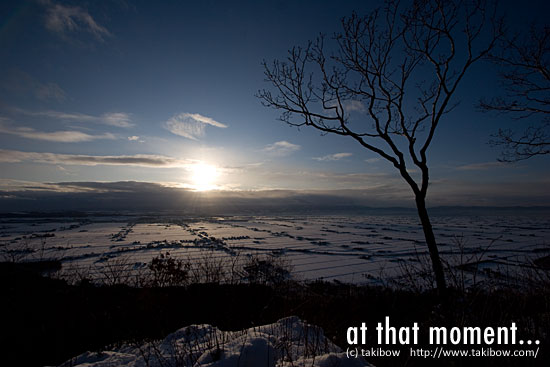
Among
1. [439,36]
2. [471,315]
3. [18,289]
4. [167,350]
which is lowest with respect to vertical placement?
[18,289]

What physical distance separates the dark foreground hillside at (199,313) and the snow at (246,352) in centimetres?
60

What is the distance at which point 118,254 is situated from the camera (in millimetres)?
22984

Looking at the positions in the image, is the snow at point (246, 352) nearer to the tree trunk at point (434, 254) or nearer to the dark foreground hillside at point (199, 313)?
the dark foreground hillside at point (199, 313)

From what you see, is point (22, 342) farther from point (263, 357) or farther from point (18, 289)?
point (18, 289)

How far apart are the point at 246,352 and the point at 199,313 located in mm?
5259

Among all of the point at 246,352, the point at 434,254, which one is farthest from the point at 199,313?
the point at 434,254

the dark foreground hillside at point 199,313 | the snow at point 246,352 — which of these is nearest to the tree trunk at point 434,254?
the dark foreground hillside at point 199,313

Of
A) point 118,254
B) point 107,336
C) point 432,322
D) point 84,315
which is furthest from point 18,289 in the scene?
point 118,254

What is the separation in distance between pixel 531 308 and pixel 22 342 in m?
10.4

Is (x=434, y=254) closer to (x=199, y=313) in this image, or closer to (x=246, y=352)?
(x=246, y=352)

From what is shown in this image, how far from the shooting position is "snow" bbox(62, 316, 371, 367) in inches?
103

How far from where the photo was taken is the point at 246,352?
8.99 feet

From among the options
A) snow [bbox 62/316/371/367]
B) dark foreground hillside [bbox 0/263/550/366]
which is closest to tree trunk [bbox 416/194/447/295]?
dark foreground hillside [bbox 0/263/550/366]

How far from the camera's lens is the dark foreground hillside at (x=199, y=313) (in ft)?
11.2
